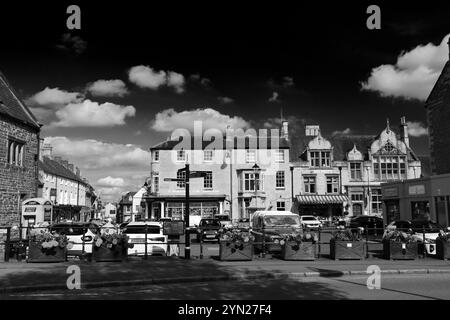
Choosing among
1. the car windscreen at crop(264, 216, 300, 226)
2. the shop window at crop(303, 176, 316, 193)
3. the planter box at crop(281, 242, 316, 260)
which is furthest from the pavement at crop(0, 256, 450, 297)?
the shop window at crop(303, 176, 316, 193)

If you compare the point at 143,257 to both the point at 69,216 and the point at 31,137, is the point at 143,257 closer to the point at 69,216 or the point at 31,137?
the point at 31,137

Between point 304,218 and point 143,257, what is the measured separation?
28831 mm

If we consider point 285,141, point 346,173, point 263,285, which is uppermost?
point 285,141

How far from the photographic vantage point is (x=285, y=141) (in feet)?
175

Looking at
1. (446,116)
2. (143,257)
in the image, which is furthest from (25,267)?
(446,116)

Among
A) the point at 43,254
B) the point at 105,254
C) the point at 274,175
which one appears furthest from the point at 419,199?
the point at 43,254

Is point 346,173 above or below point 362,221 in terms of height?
above

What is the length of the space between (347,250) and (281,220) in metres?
4.27

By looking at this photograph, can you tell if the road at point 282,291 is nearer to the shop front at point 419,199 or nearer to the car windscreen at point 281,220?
the car windscreen at point 281,220

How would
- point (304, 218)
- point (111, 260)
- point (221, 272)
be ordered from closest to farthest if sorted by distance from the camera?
1. point (221, 272)
2. point (111, 260)
3. point (304, 218)

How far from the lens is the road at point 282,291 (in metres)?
9.66

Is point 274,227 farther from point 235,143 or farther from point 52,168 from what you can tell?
point 52,168

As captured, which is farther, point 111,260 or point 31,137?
point 31,137

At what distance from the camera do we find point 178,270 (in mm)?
13164
